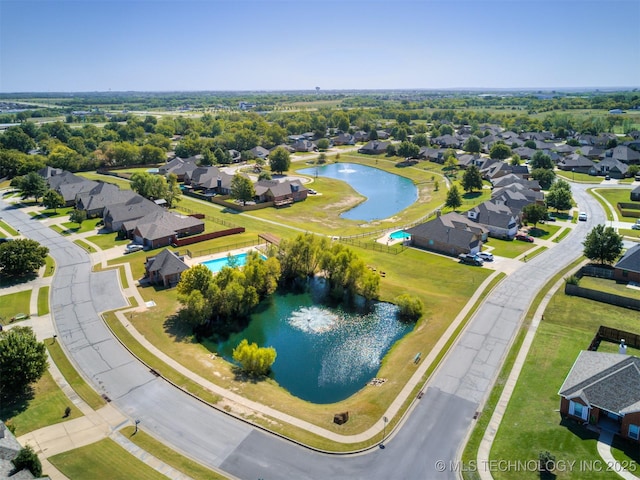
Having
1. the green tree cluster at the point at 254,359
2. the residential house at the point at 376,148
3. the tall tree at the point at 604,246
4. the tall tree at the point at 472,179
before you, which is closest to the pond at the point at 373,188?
the tall tree at the point at 472,179

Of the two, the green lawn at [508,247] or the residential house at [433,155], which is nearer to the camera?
the green lawn at [508,247]

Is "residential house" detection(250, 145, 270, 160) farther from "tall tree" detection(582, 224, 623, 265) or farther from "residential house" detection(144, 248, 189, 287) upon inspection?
"tall tree" detection(582, 224, 623, 265)

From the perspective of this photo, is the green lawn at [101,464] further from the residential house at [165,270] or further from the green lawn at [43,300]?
the residential house at [165,270]

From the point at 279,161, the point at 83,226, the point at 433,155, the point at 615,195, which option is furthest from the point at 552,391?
the point at 433,155

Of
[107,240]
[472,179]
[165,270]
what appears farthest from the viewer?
[472,179]

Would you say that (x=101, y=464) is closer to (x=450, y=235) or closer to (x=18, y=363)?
(x=18, y=363)

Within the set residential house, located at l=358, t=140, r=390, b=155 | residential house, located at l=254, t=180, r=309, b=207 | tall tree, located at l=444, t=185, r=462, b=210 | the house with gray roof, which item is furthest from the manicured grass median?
residential house, located at l=358, t=140, r=390, b=155
